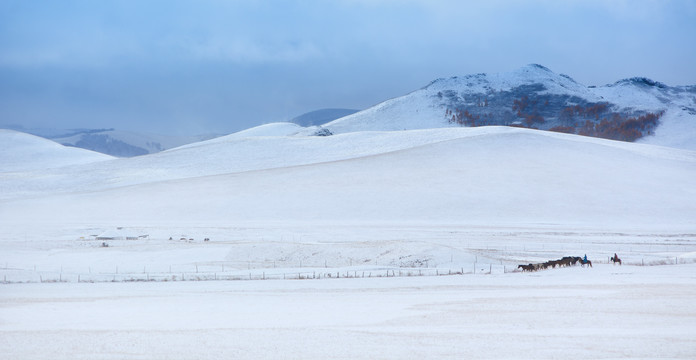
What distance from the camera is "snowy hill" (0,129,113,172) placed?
9856 cm

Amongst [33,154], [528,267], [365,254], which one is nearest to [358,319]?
[528,267]

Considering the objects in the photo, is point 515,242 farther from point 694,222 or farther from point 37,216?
point 37,216

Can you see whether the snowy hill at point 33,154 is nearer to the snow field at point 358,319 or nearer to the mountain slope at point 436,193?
the mountain slope at point 436,193

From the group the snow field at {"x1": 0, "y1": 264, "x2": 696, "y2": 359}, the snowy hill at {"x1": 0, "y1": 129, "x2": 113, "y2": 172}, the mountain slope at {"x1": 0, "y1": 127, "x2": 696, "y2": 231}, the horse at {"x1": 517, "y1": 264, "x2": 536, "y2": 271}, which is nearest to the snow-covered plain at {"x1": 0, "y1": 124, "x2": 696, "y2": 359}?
the snow field at {"x1": 0, "y1": 264, "x2": 696, "y2": 359}

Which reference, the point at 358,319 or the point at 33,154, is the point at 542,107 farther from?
the point at 358,319

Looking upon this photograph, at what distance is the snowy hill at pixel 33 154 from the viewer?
9856cm

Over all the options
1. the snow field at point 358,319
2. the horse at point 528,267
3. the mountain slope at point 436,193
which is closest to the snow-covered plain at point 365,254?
the snow field at point 358,319

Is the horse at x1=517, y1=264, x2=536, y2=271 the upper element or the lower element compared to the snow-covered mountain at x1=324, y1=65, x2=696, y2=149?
Result: lower

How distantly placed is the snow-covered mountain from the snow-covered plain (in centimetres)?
6803

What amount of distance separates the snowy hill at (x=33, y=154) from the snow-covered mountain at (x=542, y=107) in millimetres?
50246

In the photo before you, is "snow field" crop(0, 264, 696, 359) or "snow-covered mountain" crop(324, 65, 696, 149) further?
"snow-covered mountain" crop(324, 65, 696, 149)

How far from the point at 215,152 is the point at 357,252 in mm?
52216

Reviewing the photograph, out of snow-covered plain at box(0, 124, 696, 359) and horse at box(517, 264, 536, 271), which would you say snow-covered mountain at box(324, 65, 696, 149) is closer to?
snow-covered plain at box(0, 124, 696, 359)

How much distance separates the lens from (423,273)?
2017 centimetres
